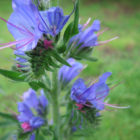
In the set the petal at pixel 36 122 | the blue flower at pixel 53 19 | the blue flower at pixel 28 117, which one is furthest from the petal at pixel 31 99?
the blue flower at pixel 53 19

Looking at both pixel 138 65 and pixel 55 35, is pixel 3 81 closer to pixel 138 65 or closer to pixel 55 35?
pixel 138 65

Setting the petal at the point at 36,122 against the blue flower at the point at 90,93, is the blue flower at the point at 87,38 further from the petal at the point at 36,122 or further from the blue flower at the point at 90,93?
the petal at the point at 36,122

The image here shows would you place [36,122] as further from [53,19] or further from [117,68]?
[117,68]

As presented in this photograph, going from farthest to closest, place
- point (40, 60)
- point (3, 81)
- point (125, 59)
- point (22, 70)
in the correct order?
1. point (125, 59)
2. point (3, 81)
3. point (22, 70)
4. point (40, 60)

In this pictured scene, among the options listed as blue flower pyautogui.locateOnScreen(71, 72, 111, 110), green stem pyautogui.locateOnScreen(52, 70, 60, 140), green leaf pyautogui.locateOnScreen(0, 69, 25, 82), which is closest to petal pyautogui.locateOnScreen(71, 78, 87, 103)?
blue flower pyautogui.locateOnScreen(71, 72, 111, 110)

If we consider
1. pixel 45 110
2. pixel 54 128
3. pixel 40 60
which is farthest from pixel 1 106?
pixel 40 60

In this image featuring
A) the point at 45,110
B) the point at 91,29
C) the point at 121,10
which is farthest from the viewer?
the point at 121,10
